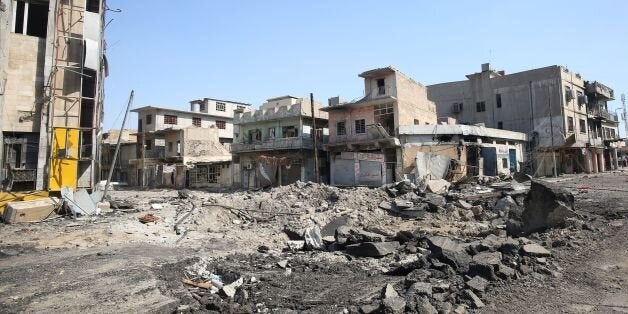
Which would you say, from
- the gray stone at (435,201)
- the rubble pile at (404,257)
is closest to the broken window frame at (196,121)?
the rubble pile at (404,257)

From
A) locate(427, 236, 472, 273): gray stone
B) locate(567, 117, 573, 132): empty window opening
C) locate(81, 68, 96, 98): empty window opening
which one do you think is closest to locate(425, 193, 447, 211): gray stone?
locate(427, 236, 472, 273): gray stone

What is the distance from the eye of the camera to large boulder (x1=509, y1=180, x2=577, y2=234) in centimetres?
1054

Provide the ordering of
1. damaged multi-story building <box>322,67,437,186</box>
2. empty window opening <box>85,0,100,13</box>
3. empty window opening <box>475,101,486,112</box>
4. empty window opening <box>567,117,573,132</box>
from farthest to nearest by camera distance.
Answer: empty window opening <box>475,101,486,112</box> < empty window opening <box>567,117,573,132</box> < damaged multi-story building <box>322,67,437,186</box> < empty window opening <box>85,0,100,13</box>

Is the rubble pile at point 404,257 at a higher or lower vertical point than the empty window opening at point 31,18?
lower

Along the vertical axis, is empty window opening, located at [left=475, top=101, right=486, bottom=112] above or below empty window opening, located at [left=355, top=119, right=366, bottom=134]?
above

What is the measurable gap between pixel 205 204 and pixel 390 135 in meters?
18.4

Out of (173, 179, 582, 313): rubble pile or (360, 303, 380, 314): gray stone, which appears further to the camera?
(173, 179, 582, 313): rubble pile

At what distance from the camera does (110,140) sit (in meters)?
53.4

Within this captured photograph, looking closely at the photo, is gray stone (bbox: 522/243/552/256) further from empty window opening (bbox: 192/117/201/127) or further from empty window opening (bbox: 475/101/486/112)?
empty window opening (bbox: 192/117/201/127)

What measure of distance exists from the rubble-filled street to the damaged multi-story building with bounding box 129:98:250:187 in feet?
91.3

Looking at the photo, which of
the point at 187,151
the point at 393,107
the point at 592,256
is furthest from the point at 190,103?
the point at 592,256

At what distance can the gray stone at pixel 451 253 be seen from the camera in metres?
7.90

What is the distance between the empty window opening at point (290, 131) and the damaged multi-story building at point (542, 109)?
19866 mm

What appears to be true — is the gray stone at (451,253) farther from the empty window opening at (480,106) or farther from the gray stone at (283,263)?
the empty window opening at (480,106)
